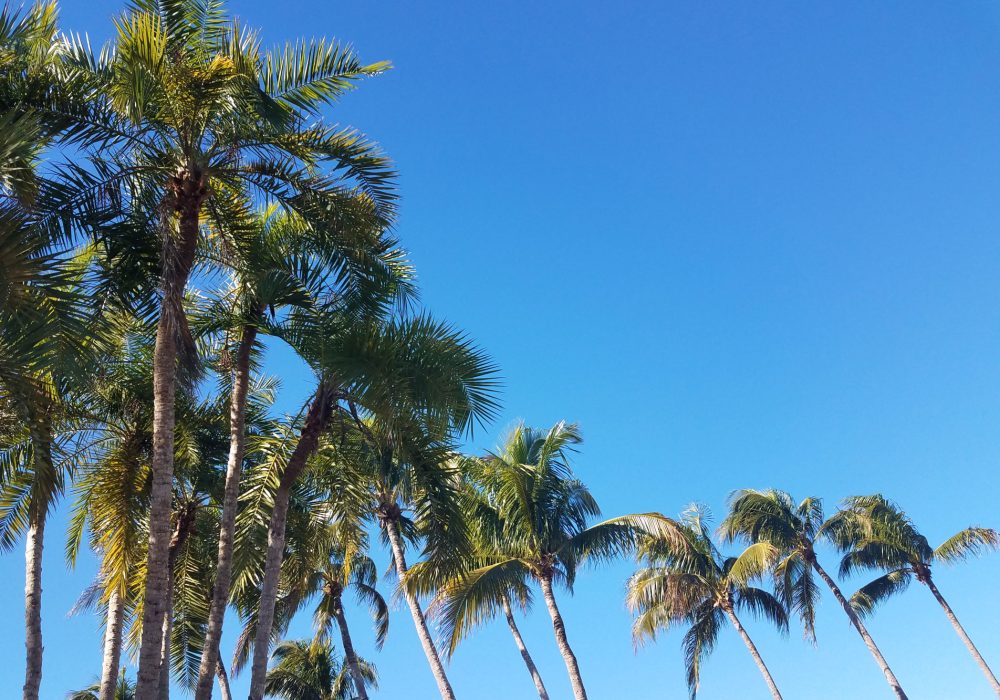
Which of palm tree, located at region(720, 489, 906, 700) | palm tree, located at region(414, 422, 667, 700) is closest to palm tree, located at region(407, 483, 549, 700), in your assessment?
palm tree, located at region(414, 422, 667, 700)

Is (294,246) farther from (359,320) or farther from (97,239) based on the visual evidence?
(97,239)

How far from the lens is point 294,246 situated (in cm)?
1219

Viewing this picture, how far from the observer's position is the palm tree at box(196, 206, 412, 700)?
11376mm

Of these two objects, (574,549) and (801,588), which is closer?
(574,549)

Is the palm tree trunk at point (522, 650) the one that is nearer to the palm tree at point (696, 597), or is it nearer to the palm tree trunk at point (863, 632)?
the palm tree at point (696, 597)

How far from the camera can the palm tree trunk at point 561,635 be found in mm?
20781

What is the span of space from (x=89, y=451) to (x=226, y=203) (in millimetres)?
4312

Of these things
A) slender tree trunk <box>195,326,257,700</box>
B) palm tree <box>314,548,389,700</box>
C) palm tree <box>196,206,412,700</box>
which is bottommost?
slender tree trunk <box>195,326,257,700</box>

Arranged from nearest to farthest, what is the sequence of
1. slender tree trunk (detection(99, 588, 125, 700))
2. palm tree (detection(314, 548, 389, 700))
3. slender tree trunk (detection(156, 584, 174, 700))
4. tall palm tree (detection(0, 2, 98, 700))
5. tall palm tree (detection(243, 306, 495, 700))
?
tall palm tree (detection(0, 2, 98, 700))
tall palm tree (detection(243, 306, 495, 700))
slender tree trunk (detection(99, 588, 125, 700))
slender tree trunk (detection(156, 584, 174, 700))
palm tree (detection(314, 548, 389, 700))

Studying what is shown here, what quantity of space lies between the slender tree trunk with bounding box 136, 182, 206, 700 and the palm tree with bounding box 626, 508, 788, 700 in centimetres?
1940

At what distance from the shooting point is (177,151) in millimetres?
10414

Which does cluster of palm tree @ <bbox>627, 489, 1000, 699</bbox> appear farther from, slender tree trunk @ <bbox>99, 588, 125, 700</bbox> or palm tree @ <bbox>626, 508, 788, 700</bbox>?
slender tree trunk @ <bbox>99, 588, 125, 700</bbox>

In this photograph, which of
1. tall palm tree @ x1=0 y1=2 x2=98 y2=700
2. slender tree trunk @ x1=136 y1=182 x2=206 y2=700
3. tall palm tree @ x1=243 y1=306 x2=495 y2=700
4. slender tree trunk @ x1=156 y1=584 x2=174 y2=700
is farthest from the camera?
slender tree trunk @ x1=156 y1=584 x2=174 y2=700

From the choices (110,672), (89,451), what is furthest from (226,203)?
(110,672)
